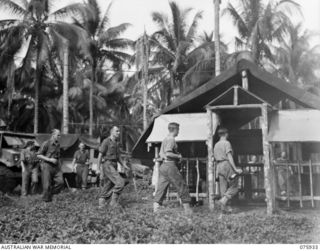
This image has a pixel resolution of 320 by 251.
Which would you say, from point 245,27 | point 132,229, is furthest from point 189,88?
point 132,229

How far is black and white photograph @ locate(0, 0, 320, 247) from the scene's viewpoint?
20.2ft

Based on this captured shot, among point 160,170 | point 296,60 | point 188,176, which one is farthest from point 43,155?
point 296,60

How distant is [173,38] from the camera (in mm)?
30844

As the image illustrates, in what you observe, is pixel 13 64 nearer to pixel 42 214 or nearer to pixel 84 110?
pixel 84 110

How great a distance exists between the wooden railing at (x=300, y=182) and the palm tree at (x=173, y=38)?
18.7 m

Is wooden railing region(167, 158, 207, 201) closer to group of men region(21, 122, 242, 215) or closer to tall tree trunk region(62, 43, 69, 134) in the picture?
group of men region(21, 122, 242, 215)

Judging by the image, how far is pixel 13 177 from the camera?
1376 cm

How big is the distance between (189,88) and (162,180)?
20177 millimetres

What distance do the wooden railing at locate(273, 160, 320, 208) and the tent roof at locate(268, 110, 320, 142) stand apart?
54 cm

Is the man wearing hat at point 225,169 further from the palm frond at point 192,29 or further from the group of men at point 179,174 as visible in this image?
the palm frond at point 192,29

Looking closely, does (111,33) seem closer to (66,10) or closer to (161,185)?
(66,10)

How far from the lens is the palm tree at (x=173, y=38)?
1198 inches

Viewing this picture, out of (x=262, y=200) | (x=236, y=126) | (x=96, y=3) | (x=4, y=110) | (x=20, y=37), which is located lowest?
(x=262, y=200)

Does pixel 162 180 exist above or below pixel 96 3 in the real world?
below
